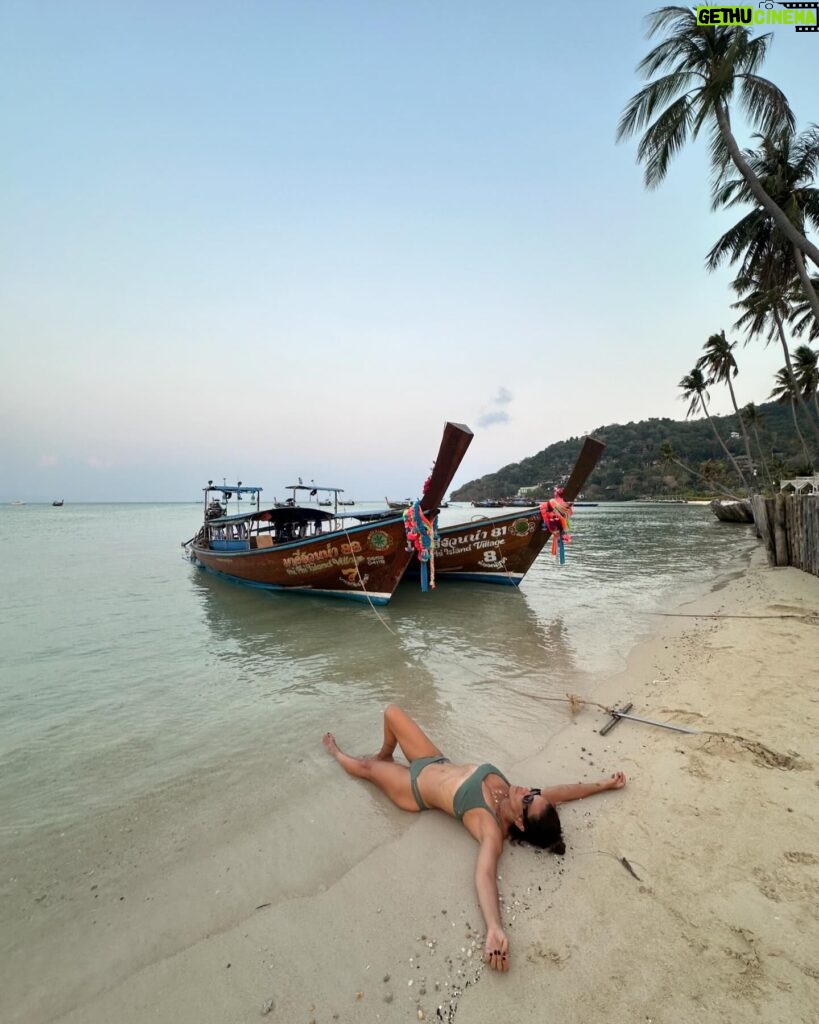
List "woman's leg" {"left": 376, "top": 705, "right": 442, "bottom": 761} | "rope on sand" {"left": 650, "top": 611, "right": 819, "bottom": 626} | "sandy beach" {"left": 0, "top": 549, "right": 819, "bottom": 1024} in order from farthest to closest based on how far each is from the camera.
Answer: "rope on sand" {"left": 650, "top": 611, "right": 819, "bottom": 626}
"woman's leg" {"left": 376, "top": 705, "right": 442, "bottom": 761}
"sandy beach" {"left": 0, "top": 549, "right": 819, "bottom": 1024}

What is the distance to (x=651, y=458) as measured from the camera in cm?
9862

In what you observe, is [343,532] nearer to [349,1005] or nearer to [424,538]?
[424,538]

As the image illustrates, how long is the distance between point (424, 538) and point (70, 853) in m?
7.25

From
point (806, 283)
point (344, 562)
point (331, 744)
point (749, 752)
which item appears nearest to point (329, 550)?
point (344, 562)

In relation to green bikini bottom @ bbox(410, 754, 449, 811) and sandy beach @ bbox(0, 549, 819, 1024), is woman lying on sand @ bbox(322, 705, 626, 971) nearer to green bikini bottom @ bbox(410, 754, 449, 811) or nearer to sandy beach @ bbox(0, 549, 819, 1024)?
green bikini bottom @ bbox(410, 754, 449, 811)

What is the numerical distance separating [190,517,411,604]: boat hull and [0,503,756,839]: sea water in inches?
17.1

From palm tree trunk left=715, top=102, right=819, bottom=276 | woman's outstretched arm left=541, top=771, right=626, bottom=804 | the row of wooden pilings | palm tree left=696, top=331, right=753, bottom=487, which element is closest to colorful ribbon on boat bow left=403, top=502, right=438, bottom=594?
woman's outstretched arm left=541, top=771, right=626, bottom=804

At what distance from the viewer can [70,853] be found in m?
3.17

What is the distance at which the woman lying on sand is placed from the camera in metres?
2.39

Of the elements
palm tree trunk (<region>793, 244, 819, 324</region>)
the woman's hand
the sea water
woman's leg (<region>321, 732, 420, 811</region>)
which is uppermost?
palm tree trunk (<region>793, 244, 819, 324</region>)

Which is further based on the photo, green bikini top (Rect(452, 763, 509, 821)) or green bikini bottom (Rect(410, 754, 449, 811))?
green bikini bottom (Rect(410, 754, 449, 811))

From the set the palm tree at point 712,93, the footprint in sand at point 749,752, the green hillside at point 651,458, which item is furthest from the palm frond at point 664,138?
the green hillside at point 651,458

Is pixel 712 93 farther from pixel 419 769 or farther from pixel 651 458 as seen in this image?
pixel 651 458

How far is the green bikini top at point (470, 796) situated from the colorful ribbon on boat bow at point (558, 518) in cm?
851
